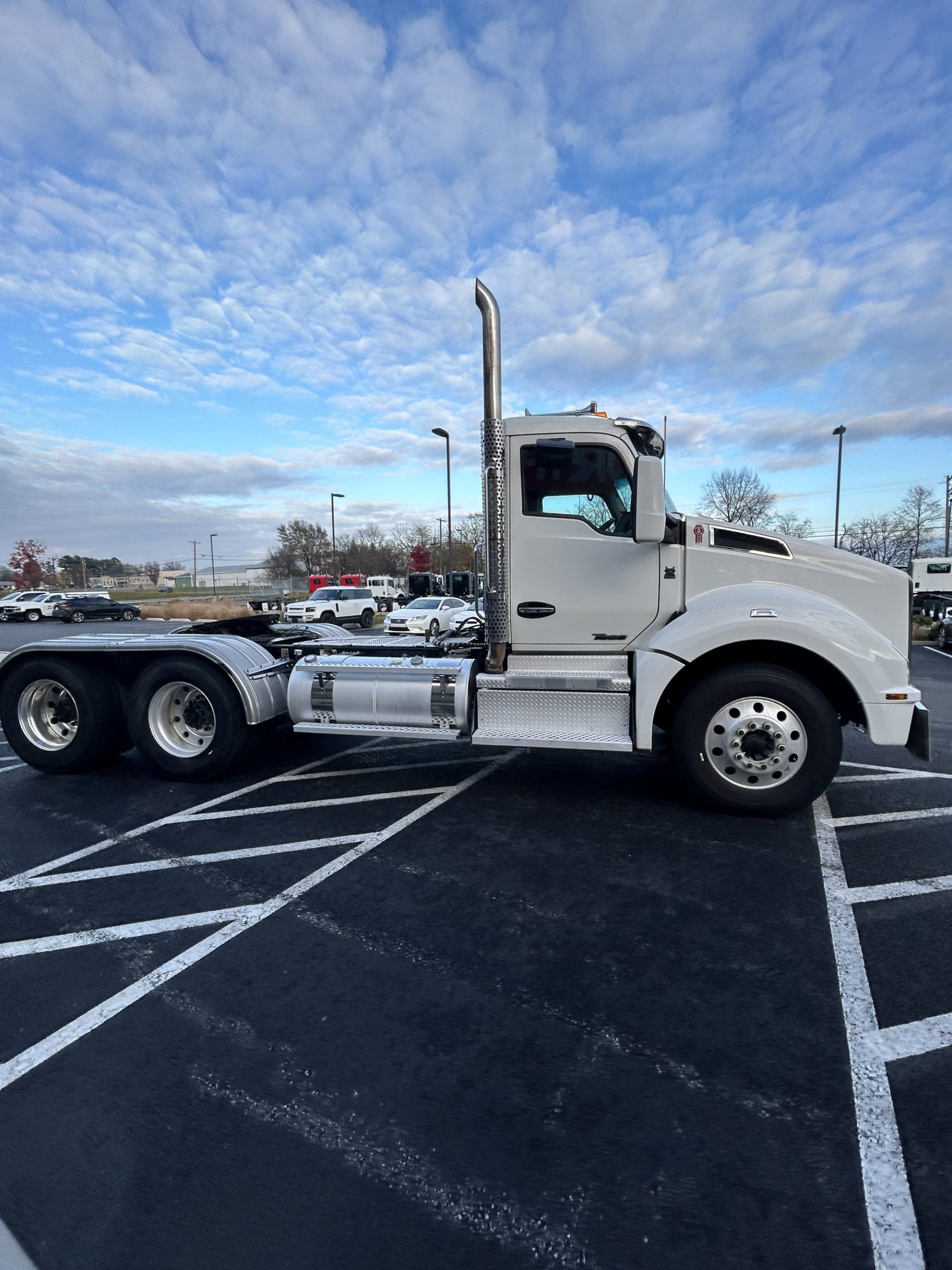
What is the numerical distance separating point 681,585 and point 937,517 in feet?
207

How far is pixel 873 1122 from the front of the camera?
212 centimetres

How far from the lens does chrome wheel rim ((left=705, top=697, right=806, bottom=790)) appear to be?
15.1ft

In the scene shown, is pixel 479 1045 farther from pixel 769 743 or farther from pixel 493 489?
pixel 493 489

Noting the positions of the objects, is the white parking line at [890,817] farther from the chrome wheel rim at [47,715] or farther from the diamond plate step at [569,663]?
the chrome wheel rim at [47,715]

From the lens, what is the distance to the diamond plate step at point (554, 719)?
4.88 m

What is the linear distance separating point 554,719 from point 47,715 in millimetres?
4740

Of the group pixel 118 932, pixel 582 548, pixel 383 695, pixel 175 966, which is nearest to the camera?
pixel 175 966

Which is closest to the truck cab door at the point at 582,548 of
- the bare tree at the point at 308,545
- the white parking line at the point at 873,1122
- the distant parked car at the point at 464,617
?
the distant parked car at the point at 464,617

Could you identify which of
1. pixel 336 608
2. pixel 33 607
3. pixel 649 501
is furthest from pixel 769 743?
pixel 33 607

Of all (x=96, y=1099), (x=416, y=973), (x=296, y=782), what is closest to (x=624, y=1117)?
(x=416, y=973)

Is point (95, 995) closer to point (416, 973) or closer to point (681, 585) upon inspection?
point (416, 973)

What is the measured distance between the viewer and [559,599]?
5.19m

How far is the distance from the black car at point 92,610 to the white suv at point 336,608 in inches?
579

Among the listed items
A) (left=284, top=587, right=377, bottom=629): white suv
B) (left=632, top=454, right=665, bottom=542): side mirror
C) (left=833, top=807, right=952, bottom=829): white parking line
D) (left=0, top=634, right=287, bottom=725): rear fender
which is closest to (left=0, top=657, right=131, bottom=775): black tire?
(left=0, top=634, right=287, bottom=725): rear fender
